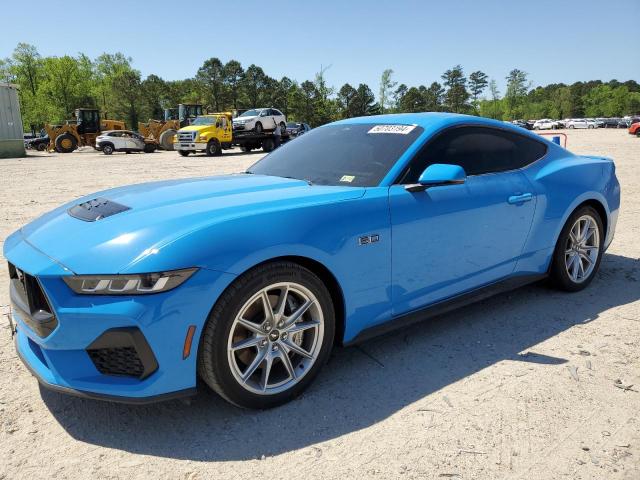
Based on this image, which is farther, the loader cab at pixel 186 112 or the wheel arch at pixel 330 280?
the loader cab at pixel 186 112

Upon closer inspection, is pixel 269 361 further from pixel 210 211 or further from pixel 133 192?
pixel 133 192

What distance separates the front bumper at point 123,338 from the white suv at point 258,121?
2688 cm

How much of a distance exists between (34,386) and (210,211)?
1.47 meters

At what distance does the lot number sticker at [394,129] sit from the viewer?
127 inches

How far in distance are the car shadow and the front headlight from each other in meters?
0.74

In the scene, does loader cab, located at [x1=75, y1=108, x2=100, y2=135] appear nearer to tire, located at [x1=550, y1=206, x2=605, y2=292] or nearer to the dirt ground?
the dirt ground

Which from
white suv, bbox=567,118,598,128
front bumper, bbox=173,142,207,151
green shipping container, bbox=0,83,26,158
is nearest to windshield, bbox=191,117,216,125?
front bumper, bbox=173,142,207,151

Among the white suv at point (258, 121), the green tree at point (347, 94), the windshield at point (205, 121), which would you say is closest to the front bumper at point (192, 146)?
the windshield at point (205, 121)

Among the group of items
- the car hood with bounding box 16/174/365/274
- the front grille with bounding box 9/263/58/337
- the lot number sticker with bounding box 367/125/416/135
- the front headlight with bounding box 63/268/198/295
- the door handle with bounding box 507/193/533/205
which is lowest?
the front grille with bounding box 9/263/58/337

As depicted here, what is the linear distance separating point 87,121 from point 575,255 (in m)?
35.8

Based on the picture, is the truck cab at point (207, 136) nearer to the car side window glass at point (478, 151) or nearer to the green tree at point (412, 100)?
the car side window glass at point (478, 151)

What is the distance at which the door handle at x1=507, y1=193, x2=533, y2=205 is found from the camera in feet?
11.1

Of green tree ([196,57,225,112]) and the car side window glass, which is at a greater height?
green tree ([196,57,225,112])

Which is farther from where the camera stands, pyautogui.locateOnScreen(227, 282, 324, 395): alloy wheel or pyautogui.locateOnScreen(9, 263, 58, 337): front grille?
pyautogui.locateOnScreen(227, 282, 324, 395): alloy wheel
